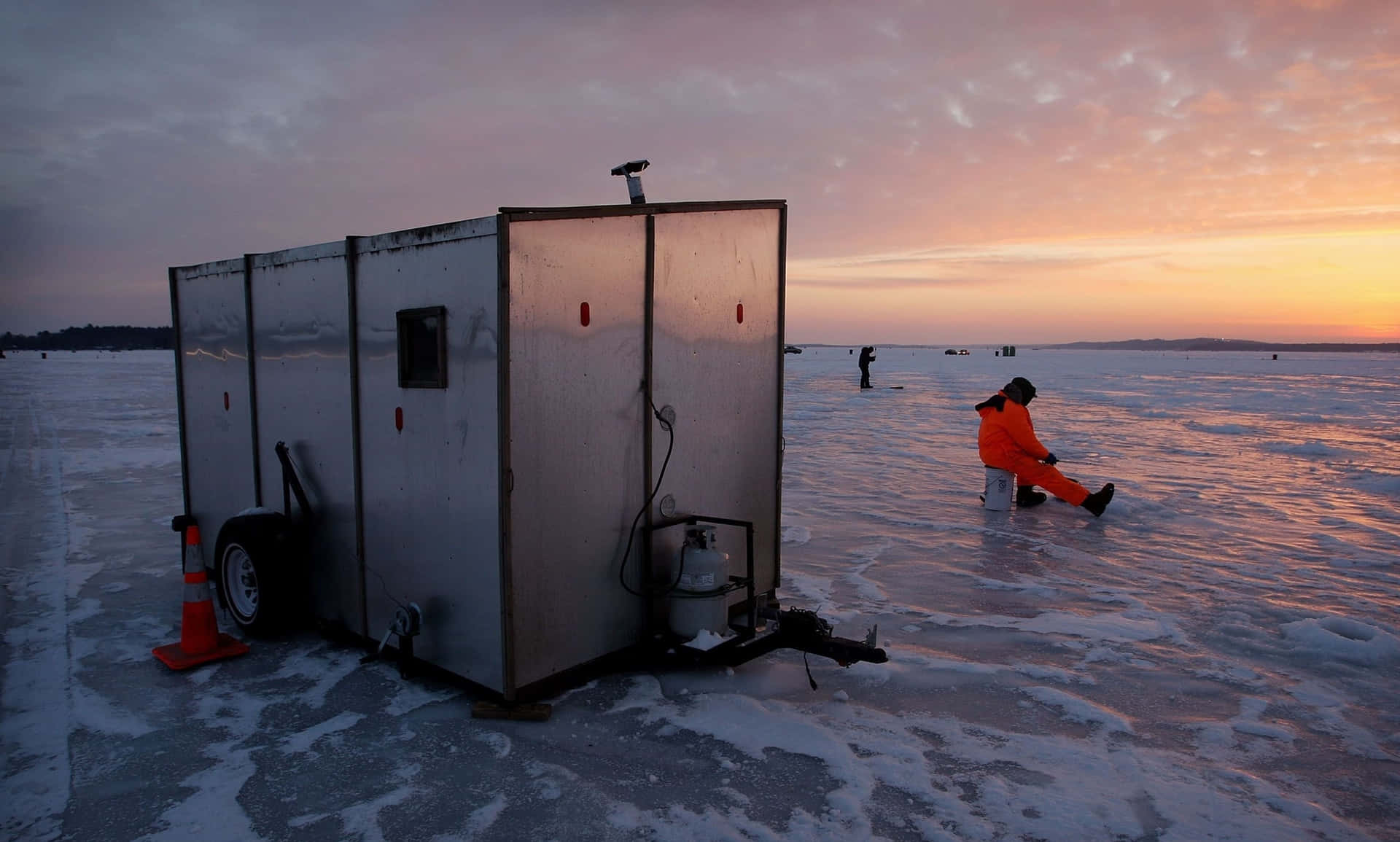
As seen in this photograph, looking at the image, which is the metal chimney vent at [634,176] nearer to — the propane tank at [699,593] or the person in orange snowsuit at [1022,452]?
the propane tank at [699,593]

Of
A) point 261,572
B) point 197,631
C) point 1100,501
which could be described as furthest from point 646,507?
point 1100,501

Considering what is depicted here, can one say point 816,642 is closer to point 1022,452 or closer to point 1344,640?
point 1344,640

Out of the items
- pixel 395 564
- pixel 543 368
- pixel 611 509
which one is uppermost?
pixel 543 368

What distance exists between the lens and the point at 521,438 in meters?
4.02

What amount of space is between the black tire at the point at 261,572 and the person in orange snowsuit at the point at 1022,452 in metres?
7.07

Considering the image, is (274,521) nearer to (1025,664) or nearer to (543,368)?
(543,368)

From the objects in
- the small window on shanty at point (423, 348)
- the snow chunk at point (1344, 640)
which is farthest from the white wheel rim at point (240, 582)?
the snow chunk at point (1344, 640)

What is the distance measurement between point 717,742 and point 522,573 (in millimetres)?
1251

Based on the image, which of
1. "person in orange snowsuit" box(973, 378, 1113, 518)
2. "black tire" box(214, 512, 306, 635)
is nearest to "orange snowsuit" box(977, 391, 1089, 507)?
"person in orange snowsuit" box(973, 378, 1113, 518)

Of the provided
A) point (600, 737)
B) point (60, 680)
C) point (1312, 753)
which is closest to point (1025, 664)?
point (1312, 753)

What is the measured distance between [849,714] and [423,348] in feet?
9.70

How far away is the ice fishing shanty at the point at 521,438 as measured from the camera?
13.4 feet

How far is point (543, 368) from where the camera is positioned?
13.5 feet

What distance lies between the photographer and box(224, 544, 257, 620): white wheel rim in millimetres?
5484
